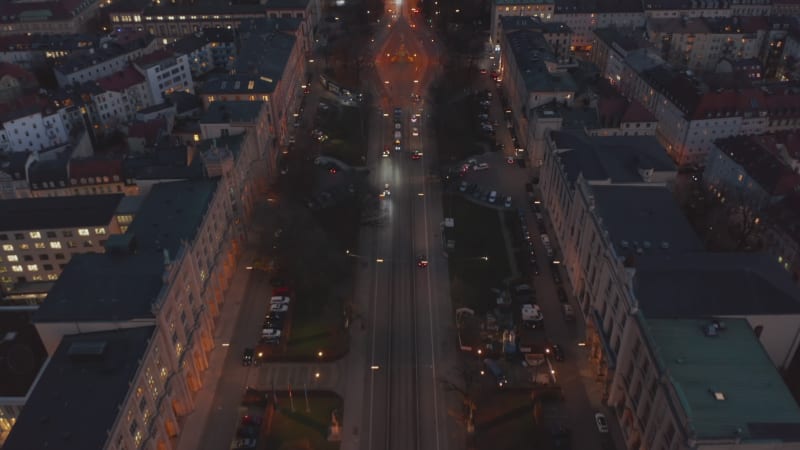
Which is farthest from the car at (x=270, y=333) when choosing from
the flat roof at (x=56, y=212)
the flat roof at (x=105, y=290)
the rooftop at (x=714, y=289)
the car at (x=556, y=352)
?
the rooftop at (x=714, y=289)

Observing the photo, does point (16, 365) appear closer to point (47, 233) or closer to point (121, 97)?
point (47, 233)

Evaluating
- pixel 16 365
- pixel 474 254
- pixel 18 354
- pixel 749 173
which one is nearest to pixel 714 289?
pixel 474 254

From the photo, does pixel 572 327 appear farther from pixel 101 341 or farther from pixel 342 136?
pixel 342 136

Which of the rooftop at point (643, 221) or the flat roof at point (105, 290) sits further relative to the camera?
the rooftop at point (643, 221)

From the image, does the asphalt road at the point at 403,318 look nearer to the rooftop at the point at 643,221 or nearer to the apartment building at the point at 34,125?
the rooftop at the point at 643,221

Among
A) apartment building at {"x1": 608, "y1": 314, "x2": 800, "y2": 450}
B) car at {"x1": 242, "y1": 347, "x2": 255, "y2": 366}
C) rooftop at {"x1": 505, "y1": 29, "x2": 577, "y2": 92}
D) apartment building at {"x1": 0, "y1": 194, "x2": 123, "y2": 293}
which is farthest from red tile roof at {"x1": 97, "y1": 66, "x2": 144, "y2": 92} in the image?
apartment building at {"x1": 608, "y1": 314, "x2": 800, "y2": 450}

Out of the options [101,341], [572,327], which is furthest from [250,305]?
[572,327]

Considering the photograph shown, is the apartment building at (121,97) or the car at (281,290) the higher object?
the apartment building at (121,97)
